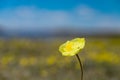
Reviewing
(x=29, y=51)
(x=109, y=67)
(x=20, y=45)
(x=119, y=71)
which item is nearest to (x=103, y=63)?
(x=109, y=67)

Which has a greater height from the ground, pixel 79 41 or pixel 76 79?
pixel 79 41

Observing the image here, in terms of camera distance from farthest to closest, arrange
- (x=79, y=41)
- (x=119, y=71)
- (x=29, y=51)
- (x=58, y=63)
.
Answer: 1. (x=29, y=51)
2. (x=58, y=63)
3. (x=119, y=71)
4. (x=79, y=41)

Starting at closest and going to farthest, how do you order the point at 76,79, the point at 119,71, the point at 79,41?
the point at 79,41 < the point at 76,79 < the point at 119,71

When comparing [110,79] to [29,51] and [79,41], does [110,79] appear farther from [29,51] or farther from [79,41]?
[29,51]

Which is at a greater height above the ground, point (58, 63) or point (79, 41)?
point (79, 41)

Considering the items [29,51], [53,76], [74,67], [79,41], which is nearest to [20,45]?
[29,51]

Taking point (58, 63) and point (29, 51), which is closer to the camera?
point (58, 63)

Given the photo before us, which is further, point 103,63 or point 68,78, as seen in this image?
point 103,63

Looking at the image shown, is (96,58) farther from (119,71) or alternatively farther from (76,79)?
(76,79)

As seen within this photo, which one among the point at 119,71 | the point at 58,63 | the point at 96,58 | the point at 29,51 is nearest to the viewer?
the point at 119,71

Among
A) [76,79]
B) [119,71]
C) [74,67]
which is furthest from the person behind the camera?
[74,67]
